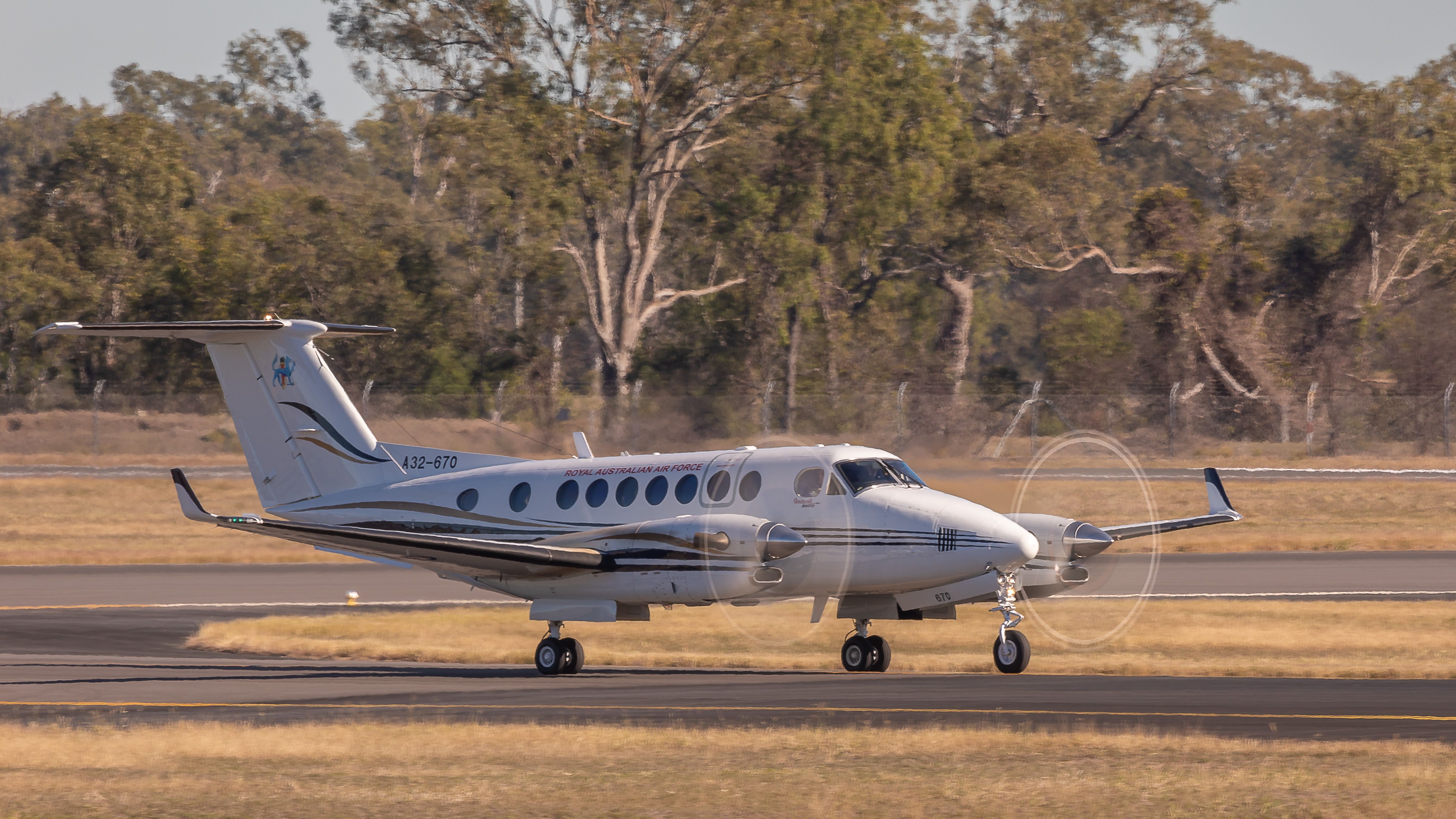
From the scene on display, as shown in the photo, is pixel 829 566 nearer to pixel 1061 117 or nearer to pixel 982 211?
pixel 982 211

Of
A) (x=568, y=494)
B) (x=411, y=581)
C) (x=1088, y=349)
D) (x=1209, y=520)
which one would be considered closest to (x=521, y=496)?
(x=568, y=494)

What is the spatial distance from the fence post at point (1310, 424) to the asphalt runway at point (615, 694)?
109ft

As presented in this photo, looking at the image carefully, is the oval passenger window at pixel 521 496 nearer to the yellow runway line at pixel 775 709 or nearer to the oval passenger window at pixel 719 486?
the oval passenger window at pixel 719 486

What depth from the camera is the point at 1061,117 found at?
82.0m

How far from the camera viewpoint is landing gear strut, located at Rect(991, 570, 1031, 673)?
817 inches

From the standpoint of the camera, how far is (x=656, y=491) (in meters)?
22.5

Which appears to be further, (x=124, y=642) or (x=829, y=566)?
(x=124, y=642)

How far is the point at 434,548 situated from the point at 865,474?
607 centimetres

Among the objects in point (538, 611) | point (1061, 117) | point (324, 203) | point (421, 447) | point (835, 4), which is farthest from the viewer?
point (1061, 117)

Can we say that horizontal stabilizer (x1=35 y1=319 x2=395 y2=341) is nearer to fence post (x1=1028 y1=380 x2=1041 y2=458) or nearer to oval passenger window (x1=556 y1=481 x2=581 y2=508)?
oval passenger window (x1=556 y1=481 x2=581 y2=508)

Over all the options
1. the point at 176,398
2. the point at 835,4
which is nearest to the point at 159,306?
the point at 176,398

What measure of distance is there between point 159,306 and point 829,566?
53.4 m

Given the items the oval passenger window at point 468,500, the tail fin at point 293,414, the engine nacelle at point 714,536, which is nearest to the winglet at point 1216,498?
the engine nacelle at point 714,536

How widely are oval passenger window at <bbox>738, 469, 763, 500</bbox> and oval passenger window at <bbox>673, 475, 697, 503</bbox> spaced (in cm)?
71
